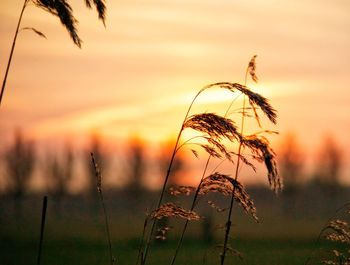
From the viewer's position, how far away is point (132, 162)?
10250 cm

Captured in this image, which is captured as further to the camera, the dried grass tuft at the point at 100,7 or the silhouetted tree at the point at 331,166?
the silhouetted tree at the point at 331,166

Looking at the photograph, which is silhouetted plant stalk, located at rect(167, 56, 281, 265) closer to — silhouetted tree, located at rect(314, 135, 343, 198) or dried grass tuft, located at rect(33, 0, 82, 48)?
dried grass tuft, located at rect(33, 0, 82, 48)

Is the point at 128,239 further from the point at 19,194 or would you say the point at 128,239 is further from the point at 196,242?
the point at 19,194

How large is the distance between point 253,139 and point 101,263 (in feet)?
61.9

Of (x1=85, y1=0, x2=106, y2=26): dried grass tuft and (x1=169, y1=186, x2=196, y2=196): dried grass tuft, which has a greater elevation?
(x1=85, y1=0, x2=106, y2=26): dried grass tuft

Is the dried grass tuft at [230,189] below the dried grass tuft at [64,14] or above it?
below

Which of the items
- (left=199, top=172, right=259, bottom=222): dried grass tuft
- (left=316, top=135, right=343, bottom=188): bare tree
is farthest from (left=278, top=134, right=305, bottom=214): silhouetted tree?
(left=199, top=172, right=259, bottom=222): dried grass tuft

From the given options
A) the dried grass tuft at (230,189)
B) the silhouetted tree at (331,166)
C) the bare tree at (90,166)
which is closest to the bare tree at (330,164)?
the silhouetted tree at (331,166)

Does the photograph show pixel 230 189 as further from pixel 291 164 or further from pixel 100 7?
pixel 291 164

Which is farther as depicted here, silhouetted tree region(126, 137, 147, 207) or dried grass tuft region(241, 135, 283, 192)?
silhouetted tree region(126, 137, 147, 207)

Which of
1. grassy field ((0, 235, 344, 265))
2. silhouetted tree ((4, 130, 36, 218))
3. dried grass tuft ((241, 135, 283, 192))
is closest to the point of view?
dried grass tuft ((241, 135, 283, 192))

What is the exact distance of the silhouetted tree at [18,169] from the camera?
283 feet

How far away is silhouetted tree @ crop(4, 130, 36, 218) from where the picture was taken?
283 feet

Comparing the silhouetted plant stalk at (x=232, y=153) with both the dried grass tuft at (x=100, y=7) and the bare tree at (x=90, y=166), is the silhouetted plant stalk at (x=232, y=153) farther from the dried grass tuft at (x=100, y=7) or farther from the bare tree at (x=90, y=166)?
the bare tree at (x=90, y=166)
